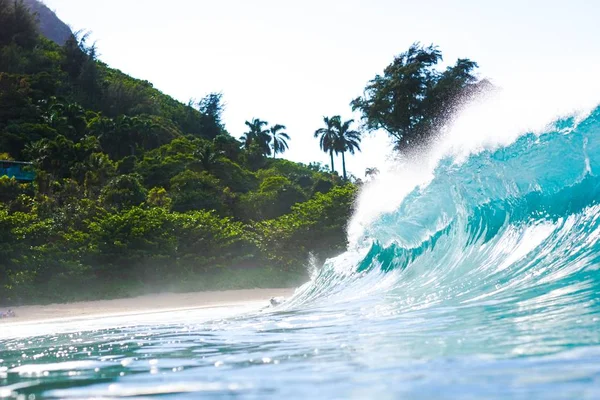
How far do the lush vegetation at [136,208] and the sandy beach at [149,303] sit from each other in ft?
4.64

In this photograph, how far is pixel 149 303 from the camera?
72.9 ft

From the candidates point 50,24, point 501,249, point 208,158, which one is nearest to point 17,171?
point 208,158

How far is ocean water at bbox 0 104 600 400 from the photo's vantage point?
2898mm

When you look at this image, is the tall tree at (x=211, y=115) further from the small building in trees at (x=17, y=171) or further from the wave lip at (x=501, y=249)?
the wave lip at (x=501, y=249)

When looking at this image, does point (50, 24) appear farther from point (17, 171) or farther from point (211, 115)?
point (17, 171)

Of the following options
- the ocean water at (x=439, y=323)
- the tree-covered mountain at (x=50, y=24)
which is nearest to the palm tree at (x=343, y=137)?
the ocean water at (x=439, y=323)

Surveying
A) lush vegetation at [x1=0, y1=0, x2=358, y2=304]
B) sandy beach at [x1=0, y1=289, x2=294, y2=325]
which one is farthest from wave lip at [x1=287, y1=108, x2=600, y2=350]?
lush vegetation at [x1=0, y1=0, x2=358, y2=304]

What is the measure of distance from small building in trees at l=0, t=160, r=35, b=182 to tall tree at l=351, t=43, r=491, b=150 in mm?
25833

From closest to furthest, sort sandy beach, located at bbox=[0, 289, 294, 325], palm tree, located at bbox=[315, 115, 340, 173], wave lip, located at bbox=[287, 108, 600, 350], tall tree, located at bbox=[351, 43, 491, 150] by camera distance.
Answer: wave lip, located at bbox=[287, 108, 600, 350], sandy beach, located at bbox=[0, 289, 294, 325], tall tree, located at bbox=[351, 43, 491, 150], palm tree, located at bbox=[315, 115, 340, 173]

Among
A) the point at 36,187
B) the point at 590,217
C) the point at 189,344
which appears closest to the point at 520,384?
the point at 189,344

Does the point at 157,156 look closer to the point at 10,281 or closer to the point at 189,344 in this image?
the point at 10,281

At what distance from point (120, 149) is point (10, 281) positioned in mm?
37498

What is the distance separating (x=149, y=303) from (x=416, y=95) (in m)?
16.9

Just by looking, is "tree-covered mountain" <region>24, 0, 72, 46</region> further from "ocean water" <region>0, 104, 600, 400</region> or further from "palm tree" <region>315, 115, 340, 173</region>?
"ocean water" <region>0, 104, 600, 400</region>
